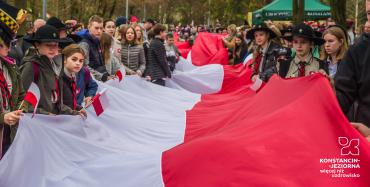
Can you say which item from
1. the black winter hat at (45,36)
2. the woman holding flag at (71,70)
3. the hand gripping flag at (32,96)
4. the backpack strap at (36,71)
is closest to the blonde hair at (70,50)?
the woman holding flag at (71,70)

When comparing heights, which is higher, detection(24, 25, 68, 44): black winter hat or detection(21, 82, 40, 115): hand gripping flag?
detection(24, 25, 68, 44): black winter hat

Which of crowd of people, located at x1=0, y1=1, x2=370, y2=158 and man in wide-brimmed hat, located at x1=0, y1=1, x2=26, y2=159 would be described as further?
man in wide-brimmed hat, located at x1=0, y1=1, x2=26, y2=159

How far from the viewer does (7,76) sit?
562 centimetres

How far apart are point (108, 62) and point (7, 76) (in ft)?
16.8

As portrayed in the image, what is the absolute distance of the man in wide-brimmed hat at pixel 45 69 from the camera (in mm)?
6363

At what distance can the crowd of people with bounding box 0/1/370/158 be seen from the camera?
4598 millimetres

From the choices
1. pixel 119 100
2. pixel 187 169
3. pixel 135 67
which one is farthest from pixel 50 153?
pixel 135 67

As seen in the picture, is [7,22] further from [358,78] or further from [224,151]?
[358,78]

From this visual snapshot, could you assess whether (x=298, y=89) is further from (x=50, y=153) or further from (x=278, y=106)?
(x=50, y=153)

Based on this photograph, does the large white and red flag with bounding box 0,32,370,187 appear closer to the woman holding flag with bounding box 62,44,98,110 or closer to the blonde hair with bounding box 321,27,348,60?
the woman holding flag with bounding box 62,44,98,110

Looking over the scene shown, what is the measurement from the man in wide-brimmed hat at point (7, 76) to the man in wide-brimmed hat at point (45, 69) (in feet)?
1.73

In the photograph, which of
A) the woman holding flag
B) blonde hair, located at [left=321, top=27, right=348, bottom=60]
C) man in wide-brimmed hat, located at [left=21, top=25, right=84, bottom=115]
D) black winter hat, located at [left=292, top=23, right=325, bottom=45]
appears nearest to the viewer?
man in wide-brimmed hat, located at [left=21, top=25, right=84, bottom=115]

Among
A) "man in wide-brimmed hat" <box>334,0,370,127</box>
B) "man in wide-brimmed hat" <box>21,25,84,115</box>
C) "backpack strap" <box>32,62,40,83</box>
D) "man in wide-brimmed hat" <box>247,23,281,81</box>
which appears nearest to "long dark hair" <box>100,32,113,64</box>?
"man in wide-brimmed hat" <box>247,23,281,81</box>

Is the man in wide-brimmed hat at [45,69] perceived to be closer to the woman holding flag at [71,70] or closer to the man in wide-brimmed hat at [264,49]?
the woman holding flag at [71,70]
